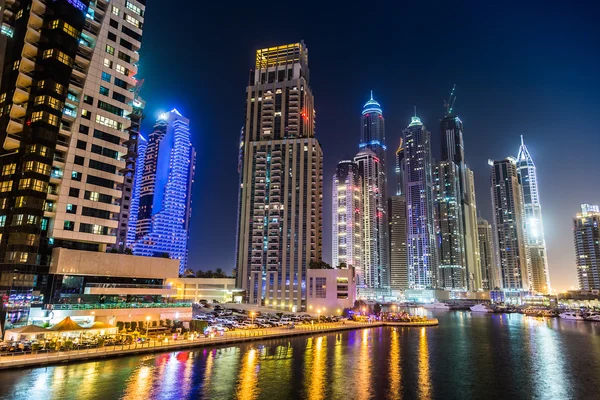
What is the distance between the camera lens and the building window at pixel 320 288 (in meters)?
148

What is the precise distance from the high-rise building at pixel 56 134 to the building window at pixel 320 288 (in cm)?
8623

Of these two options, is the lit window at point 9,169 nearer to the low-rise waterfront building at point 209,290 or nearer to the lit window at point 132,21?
the lit window at point 132,21

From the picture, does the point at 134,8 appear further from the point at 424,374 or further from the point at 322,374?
the point at 424,374

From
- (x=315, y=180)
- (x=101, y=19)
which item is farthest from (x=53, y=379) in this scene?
(x=315, y=180)

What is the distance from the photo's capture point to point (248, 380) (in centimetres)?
4791

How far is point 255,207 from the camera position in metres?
166

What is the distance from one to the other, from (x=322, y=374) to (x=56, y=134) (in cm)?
6349

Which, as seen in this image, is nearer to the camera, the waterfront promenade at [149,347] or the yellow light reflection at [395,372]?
the yellow light reflection at [395,372]

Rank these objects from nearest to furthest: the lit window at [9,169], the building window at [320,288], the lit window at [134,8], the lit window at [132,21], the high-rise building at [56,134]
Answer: the high-rise building at [56,134] < the lit window at [9,169] < the lit window at [132,21] < the lit window at [134,8] < the building window at [320,288]

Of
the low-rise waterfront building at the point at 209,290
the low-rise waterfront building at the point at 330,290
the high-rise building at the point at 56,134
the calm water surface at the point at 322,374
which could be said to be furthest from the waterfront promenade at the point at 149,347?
the low-rise waterfront building at the point at 209,290

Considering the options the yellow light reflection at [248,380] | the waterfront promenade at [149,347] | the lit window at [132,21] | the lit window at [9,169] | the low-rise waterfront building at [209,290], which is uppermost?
the lit window at [132,21]

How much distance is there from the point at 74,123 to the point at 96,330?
130 feet

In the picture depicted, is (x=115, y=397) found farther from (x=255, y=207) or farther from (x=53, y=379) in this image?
(x=255, y=207)

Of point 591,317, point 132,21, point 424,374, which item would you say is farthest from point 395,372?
point 591,317
